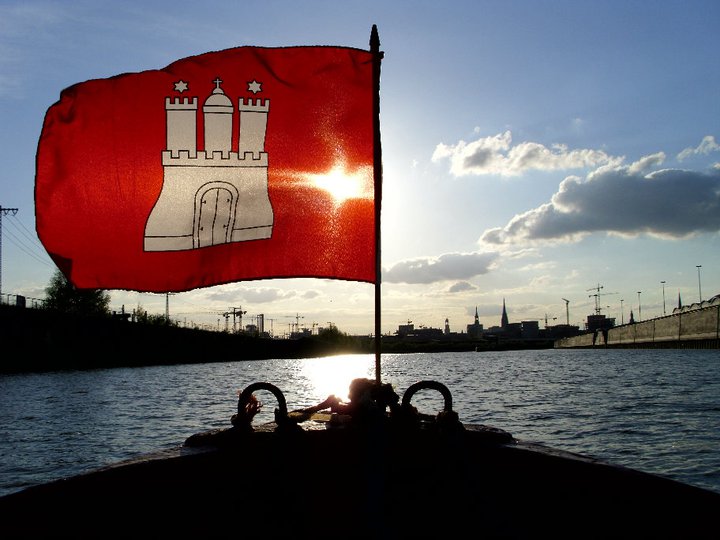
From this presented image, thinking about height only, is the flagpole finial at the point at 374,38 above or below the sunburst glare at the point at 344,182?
above

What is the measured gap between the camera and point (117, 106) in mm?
7145

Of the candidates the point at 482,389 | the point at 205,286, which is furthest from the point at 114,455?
the point at 482,389

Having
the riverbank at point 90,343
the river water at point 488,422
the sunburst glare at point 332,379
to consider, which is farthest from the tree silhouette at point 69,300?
the river water at point 488,422

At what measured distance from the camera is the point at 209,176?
7.09m

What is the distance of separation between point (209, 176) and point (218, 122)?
26.5 inches

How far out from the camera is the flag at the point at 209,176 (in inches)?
279

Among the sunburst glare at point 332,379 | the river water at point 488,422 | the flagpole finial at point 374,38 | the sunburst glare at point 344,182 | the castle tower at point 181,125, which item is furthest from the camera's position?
the sunburst glare at point 332,379

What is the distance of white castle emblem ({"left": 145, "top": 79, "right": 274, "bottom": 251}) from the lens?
704cm

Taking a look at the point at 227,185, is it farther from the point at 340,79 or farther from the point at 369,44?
the point at 369,44

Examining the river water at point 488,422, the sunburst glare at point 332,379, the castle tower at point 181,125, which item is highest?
the castle tower at point 181,125

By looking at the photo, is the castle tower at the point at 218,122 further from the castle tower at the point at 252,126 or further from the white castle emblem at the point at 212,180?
the castle tower at the point at 252,126

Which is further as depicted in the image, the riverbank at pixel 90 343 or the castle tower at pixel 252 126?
the riverbank at pixel 90 343

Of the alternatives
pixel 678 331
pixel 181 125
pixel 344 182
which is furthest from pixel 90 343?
pixel 678 331

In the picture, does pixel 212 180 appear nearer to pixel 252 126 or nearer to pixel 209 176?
pixel 209 176
